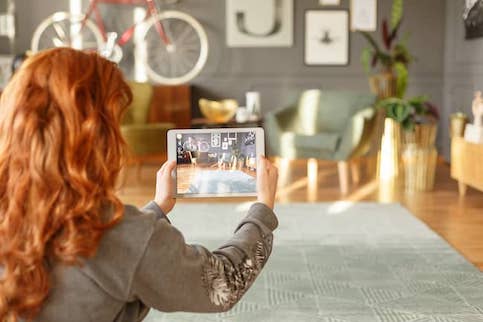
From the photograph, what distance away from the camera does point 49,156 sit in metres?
0.92

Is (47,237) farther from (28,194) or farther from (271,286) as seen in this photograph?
(271,286)

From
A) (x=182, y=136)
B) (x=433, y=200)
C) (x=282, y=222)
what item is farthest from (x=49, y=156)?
(x=433, y=200)

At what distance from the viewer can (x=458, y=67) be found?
651cm

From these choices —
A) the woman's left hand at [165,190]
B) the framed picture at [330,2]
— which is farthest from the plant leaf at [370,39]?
the woman's left hand at [165,190]

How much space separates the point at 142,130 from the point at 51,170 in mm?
4761

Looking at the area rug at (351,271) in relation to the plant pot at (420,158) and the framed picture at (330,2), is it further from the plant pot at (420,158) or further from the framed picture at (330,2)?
the framed picture at (330,2)

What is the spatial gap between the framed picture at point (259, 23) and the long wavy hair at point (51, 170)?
6083 mm

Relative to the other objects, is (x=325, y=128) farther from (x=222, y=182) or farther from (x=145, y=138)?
(x=222, y=182)

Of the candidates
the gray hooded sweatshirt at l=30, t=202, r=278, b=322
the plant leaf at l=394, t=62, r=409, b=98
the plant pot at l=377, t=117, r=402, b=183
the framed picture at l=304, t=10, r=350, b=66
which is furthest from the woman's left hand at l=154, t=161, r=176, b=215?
the framed picture at l=304, t=10, r=350, b=66

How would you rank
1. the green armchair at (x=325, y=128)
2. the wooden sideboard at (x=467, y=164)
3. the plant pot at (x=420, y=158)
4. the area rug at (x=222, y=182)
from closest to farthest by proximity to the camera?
the area rug at (x=222, y=182) → the wooden sideboard at (x=467, y=164) → the plant pot at (x=420, y=158) → the green armchair at (x=325, y=128)

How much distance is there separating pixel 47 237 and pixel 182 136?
0.60 metres

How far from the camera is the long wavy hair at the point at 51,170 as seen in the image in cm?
93

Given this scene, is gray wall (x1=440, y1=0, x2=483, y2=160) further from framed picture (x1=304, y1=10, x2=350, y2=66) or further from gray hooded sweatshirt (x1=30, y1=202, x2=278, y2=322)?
gray hooded sweatshirt (x1=30, y1=202, x2=278, y2=322)

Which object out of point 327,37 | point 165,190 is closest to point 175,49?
point 327,37
